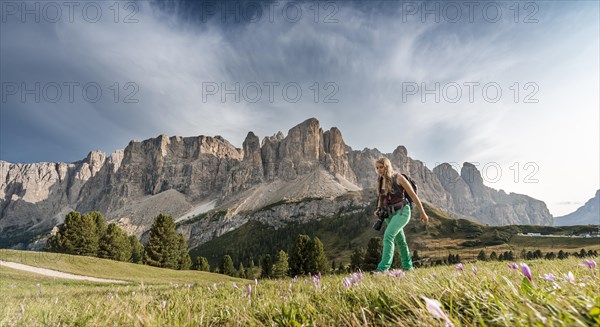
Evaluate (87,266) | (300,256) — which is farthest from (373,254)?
(87,266)

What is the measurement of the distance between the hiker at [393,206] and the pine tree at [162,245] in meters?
71.8

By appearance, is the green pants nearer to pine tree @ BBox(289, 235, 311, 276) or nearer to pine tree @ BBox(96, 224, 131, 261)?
pine tree @ BBox(289, 235, 311, 276)

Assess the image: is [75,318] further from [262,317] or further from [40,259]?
[40,259]

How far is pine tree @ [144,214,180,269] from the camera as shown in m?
69.0

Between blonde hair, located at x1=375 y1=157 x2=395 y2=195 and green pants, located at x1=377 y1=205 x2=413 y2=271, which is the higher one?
blonde hair, located at x1=375 y1=157 x2=395 y2=195

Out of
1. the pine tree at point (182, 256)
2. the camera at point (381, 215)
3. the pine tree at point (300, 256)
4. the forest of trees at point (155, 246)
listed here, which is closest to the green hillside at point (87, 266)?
the pine tree at point (300, 256)

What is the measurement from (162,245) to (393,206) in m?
73.3

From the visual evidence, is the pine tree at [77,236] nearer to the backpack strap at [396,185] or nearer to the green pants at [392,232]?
the green pants at [392,232]

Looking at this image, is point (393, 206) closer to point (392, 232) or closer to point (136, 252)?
point (392, 232)

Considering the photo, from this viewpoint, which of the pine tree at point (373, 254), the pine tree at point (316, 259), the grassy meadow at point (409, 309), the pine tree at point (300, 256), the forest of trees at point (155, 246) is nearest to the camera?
the grassy meadow at point (409, 309)

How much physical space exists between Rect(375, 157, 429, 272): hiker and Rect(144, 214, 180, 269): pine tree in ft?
235

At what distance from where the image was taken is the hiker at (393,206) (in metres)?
8.23

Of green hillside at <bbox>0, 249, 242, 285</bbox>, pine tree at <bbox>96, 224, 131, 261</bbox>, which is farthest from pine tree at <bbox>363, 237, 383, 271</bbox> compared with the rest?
pine tree at <bbox>96, 224, 131, 261</bbox>

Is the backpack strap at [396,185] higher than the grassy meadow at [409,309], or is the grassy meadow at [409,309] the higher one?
the backpack strap at [396,185]
